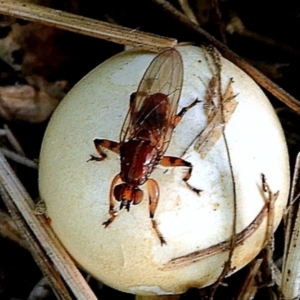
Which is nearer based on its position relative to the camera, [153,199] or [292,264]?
[153,199]

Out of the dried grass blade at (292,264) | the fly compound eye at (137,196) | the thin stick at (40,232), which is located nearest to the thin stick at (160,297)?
the thin stick at (40,232)

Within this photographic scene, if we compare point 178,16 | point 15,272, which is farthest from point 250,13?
point 15,272

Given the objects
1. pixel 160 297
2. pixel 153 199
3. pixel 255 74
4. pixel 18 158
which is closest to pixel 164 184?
pixel 153 199

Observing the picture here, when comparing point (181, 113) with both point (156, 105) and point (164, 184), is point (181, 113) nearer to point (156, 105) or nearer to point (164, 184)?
point (156, 105)

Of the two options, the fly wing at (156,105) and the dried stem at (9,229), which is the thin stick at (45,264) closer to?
the dried stem at (9,229)

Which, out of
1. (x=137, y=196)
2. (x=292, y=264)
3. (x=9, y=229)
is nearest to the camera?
(x=137, y=196)

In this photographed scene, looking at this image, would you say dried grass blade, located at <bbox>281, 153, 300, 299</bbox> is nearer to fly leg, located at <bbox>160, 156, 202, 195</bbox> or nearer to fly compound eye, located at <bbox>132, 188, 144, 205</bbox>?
fly leg, located at <bbox>160, 156, 202, 195</bbox>

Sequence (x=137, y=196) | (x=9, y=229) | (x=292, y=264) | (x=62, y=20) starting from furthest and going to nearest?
(x=9, y=229)
(x=62, y=20)
(x=292, y=264)
(x=137, y=196)
